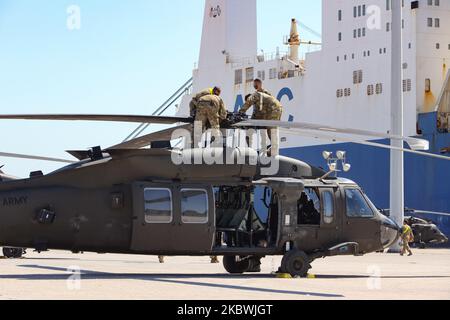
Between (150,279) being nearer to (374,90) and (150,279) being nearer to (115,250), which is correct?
(115,250)

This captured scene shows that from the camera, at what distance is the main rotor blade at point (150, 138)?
57.7 feet

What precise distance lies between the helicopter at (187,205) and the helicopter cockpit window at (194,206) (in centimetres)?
2

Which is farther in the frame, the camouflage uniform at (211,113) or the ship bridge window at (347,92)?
the ship bridge window at (347,92)

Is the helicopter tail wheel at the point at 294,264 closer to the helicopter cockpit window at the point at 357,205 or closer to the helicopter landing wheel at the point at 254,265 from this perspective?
the helicopter landing wheel at the point at 254,265

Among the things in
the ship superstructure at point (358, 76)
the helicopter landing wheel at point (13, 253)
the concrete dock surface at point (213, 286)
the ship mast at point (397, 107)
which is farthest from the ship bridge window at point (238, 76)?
the concrete dock surface at point (213, 286)

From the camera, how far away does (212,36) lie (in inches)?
2569

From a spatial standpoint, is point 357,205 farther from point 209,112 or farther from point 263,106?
point 209,112

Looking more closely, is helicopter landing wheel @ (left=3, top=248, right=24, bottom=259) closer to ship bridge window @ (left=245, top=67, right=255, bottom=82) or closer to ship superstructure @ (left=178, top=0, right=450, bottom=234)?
ship superstructure @ (left=178, top=0, right=450, bottom=234)

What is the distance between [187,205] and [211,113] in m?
1.84

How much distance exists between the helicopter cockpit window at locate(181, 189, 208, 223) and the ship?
32.2 m

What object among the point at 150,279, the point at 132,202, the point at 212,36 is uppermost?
the point at 212,36

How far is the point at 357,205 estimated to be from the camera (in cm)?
1967
